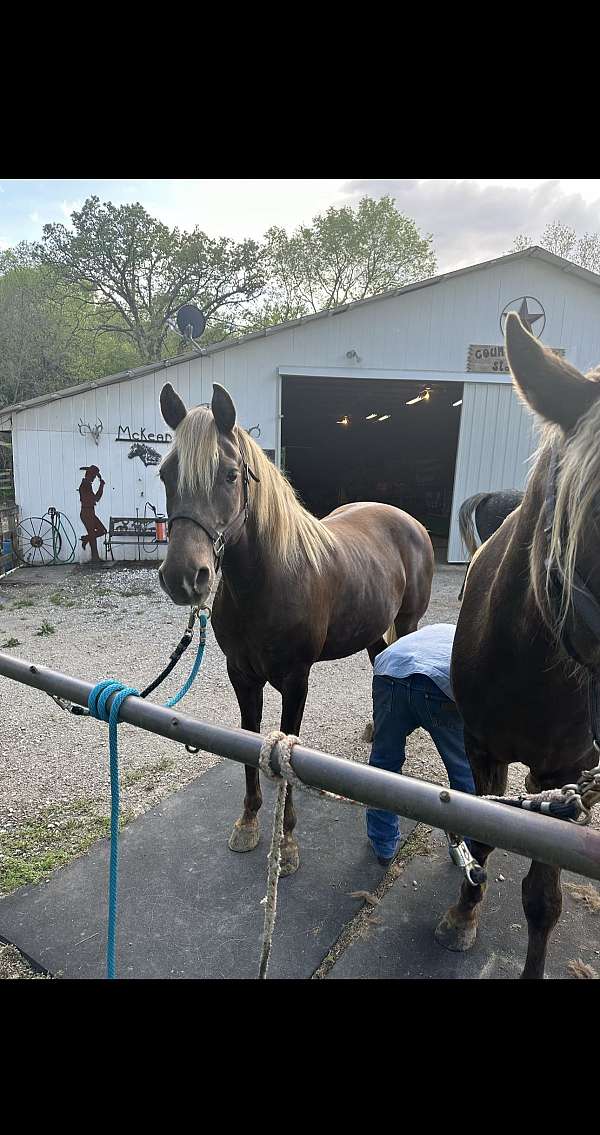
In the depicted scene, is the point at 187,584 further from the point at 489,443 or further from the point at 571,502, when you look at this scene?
the point at 489,443

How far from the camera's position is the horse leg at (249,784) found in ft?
9.16

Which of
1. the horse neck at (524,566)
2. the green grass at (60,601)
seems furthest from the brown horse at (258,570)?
the green grass at (60,601)

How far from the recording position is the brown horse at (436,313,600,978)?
105cm

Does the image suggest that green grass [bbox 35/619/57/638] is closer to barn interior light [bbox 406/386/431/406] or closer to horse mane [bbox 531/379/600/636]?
horse mane [bbox 531/379/600/636]

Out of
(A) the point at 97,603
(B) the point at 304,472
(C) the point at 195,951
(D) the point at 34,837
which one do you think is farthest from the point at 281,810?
(B) the point at 304,472

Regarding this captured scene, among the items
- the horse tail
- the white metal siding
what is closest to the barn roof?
the white metal siding

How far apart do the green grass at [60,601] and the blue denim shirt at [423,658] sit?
6.02 meters

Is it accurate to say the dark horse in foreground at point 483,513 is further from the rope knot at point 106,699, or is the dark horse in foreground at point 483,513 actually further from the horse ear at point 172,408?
the rope knot at point 106,699

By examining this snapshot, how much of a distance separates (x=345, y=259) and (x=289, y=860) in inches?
1136

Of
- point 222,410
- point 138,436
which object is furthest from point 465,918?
point 138,436

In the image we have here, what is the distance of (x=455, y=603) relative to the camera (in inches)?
327

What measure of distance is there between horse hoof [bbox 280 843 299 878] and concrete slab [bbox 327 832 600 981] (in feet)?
1.47

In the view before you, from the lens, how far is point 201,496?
6.94ft

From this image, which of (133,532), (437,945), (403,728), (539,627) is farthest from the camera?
(133,532)
